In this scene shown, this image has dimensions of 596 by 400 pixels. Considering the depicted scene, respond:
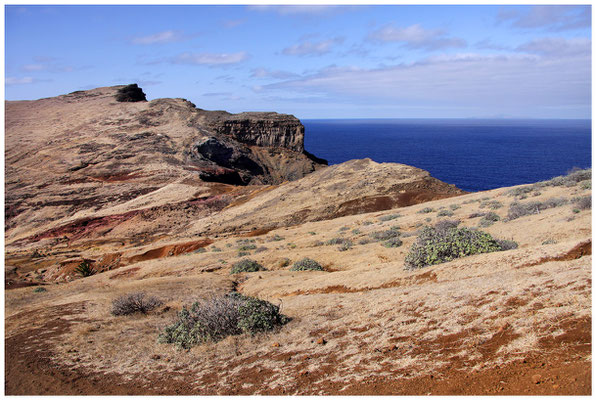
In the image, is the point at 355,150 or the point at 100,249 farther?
the point at 355,150

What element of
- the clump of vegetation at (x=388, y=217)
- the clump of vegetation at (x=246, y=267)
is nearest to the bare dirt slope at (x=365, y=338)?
the clump of vegetation at (x=246, y=267)

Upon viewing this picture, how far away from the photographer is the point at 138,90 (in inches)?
3041

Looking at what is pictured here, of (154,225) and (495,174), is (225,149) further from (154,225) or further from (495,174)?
(495,174)

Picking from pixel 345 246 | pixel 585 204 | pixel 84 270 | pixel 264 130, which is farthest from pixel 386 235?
pixel 264 130

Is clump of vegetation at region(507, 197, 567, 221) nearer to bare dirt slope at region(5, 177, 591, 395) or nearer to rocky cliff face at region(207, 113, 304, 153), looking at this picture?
bare dirt slope at region(5, 177, 591, 395)

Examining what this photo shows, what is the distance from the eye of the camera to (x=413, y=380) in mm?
4809

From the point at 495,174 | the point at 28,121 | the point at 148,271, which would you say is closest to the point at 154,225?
the point at 148,271

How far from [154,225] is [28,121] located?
41910 mm

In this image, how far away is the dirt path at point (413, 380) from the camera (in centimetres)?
426

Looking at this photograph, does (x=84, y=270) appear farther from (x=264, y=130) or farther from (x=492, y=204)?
(x=264, y=130)

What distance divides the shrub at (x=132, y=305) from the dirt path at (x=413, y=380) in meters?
2.58

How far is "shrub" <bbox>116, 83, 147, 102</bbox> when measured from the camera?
69.9 metres

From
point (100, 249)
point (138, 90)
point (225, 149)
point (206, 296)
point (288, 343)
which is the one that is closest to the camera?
point (288, 343)

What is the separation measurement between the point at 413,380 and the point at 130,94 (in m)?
78.4
